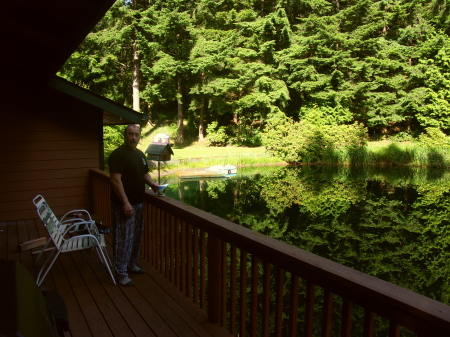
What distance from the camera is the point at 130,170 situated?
10.4ft

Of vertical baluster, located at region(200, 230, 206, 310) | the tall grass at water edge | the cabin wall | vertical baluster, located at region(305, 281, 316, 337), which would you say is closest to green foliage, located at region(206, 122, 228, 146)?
the tall grass at water edge

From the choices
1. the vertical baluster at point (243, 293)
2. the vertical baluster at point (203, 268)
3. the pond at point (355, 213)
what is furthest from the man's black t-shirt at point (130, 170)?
the pond at point (355, 213)

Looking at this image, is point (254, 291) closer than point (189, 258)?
Yes

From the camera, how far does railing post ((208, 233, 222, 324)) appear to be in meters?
2.58

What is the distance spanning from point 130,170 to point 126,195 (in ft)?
0.73

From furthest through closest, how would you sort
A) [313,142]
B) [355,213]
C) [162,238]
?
[313,142], [355,213], [162,238]

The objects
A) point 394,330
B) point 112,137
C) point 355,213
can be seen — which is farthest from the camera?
point 112,137

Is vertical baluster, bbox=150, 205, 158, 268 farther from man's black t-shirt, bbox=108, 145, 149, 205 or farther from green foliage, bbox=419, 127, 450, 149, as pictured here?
green foliage, bbox=419, 127, 450, 149

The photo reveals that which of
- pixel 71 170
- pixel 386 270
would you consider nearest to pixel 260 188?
pixel 386 270

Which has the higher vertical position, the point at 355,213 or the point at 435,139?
the point at 435,139

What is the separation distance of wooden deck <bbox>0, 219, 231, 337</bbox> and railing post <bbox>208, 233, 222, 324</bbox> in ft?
0.28

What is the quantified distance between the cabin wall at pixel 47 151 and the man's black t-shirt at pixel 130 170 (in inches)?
132

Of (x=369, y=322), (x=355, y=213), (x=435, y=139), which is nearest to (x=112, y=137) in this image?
(x=355, y=213)

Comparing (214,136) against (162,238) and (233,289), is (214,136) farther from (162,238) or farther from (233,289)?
(233,289)
